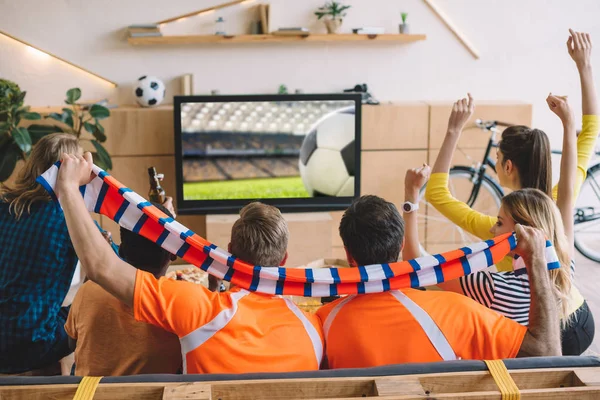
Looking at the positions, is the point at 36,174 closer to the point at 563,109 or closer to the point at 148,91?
the point at 563,109

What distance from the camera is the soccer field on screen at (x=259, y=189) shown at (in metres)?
4.80

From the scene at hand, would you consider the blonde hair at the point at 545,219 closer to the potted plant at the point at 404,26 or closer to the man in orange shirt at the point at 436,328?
the man in orange shirt at the point at 436,328

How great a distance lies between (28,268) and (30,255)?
0.15 feet

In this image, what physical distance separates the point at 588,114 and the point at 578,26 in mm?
2932

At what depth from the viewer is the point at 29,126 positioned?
4.55 metres

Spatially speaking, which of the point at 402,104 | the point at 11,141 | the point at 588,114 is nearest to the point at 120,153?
the point at 11,141

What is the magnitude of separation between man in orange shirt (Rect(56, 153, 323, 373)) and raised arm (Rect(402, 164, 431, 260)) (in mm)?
592

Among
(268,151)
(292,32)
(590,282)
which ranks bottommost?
(590,282)

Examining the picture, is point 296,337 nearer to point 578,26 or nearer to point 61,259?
point 61,259

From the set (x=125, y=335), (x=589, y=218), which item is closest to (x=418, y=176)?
(x=125, y=335)

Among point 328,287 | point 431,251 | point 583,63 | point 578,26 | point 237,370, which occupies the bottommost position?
point 431,251

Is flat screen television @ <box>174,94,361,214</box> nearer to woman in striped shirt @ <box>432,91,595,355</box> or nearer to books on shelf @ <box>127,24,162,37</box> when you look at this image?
books on shelf @ <box>127,24,162,37</box>

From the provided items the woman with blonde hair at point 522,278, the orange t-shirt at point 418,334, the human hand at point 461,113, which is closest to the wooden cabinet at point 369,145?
the human hand at point 461,113

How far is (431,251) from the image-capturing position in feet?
16.7
